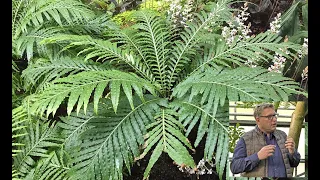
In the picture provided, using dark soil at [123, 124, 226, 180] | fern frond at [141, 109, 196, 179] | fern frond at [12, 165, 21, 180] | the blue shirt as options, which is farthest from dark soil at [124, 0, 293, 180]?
fern frond at [12, 165, 21, 180]

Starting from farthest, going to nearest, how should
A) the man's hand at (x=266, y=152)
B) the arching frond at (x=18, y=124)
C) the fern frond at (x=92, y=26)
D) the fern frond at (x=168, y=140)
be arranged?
the fern frond at (x=92, y=26)
the arching frond at (x=18, y=124)
the man's hand at (x=266, y=152)
the fern frond at (x=168, y=140)

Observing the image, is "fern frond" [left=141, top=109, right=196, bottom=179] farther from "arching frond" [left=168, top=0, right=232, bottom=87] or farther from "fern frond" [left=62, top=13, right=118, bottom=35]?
"fern frond" [left=62, top=13, right=118, bottom=35]

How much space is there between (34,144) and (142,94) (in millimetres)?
604

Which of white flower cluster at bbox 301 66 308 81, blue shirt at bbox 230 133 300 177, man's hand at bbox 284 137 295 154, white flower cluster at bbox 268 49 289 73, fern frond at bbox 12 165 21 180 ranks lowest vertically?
fern frond at bbox 12 165 21 180

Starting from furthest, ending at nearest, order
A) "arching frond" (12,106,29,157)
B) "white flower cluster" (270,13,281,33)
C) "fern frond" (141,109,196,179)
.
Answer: "white flower cluster" (270,13,281,33) < "arching frond" (12,106,29,157) < "fern frond" (141,109,196,179)

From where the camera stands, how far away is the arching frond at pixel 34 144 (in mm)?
1664

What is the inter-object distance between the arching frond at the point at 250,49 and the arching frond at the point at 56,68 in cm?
49

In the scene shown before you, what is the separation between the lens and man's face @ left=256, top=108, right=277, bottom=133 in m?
1.58

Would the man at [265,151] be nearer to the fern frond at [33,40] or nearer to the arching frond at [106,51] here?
the arching frond at [106,51]

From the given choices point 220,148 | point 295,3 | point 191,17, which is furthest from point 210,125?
point 295,3

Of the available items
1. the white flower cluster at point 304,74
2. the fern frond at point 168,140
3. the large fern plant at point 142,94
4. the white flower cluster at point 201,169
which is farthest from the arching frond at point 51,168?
the white flower cluster at point 304,74

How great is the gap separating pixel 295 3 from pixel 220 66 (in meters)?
0.50

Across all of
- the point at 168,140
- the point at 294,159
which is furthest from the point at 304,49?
the point at 168,140

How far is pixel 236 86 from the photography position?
1463 mm
